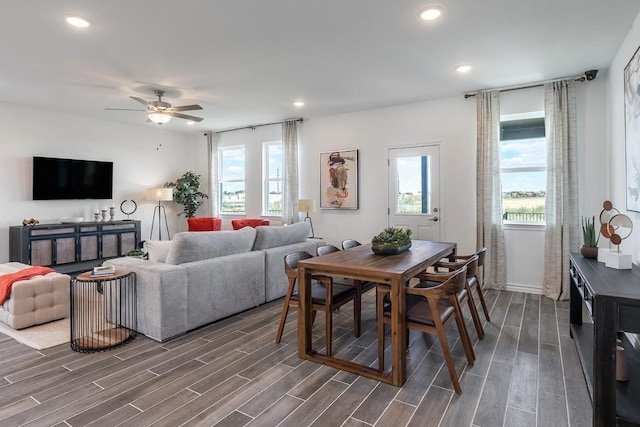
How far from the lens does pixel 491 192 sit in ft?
16.1

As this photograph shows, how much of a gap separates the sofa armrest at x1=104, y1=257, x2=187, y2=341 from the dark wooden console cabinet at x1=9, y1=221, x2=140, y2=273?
11.2 ft

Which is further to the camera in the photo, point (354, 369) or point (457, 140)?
point (457, 140)

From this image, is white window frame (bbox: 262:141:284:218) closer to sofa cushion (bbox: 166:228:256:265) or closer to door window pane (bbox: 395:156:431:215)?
door window pane (bbox: 395:156:431:215)

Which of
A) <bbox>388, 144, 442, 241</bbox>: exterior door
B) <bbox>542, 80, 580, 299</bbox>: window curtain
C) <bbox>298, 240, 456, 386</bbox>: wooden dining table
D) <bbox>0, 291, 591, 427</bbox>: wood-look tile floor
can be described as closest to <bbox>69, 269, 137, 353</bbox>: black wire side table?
<bbox>0, 291, 591, 427</bbox>: wood-look tile floor

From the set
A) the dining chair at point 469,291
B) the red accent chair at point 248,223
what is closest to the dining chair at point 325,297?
the dining chair at point 469,291

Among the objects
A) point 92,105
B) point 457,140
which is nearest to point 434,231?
point 457,140

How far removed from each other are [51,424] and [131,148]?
631 cm

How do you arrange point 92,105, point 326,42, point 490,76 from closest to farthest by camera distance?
point 326,42, point 490,76, point 92,105

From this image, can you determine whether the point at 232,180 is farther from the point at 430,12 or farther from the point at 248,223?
the point at 430,12

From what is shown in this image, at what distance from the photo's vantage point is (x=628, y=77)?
10.2 ft

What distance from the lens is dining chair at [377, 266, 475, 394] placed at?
234 centimetres

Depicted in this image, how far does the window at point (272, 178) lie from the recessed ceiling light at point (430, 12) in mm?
4611

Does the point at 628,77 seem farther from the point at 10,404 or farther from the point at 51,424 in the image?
the point at 10,404

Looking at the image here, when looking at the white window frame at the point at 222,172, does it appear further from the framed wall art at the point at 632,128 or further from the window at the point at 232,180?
the framed wall art at the point at 632,128
